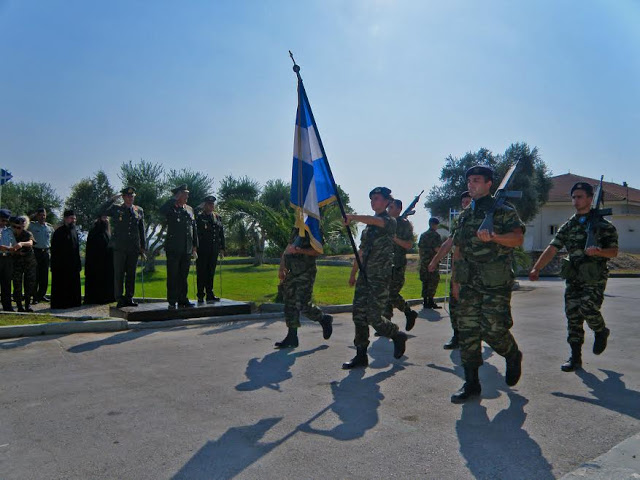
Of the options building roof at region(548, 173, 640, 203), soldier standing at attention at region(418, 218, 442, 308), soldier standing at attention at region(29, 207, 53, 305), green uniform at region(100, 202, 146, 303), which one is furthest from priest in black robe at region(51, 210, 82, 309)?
building roof at region(548, 173, 640, 203)

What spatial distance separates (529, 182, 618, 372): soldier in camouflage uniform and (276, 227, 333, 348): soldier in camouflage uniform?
268 centimetres

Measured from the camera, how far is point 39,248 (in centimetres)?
1166

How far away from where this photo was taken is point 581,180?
163 feet

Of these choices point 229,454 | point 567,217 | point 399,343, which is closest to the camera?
point 229,454

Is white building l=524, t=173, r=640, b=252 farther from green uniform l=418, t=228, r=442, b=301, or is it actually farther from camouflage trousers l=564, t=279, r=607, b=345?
camouflage trousers l=564, t=279, r=607, b=345

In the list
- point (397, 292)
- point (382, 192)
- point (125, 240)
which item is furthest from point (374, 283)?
point (125, 240)

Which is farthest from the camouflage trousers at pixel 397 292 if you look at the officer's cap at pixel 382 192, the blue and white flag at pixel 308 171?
the officer's cap at pixel 382 192

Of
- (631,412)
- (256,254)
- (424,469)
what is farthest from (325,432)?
(256,254)

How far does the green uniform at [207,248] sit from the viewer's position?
1068cm

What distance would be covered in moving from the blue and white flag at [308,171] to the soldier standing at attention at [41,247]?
7.43m

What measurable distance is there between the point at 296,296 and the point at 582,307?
3299mm

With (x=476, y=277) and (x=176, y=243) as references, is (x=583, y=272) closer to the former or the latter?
(x=476, y=277)

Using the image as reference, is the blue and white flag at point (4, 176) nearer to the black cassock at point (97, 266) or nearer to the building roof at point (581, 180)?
the black cassock at point (97, 266)

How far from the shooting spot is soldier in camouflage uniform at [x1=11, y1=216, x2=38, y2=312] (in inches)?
385
